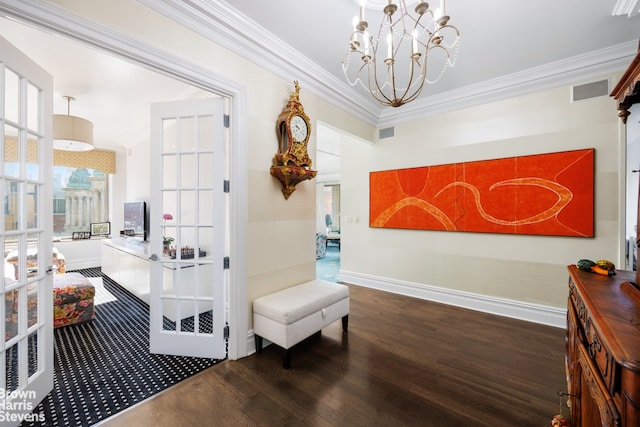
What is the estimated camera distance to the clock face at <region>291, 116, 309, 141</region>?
104 inches

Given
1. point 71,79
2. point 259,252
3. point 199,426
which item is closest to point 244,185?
point 259,252

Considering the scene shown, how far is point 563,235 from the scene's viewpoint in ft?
9.44

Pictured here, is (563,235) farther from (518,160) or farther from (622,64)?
(622,64)

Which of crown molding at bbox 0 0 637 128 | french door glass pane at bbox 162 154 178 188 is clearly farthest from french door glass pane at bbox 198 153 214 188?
crown molding at bbox 0 0 637 128

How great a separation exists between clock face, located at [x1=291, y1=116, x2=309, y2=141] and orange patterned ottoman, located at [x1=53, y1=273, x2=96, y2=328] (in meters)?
3.03

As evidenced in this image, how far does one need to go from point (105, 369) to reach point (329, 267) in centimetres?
438

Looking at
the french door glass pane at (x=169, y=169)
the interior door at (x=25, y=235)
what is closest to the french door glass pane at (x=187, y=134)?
the french door glass pane at (x=169, y=169)

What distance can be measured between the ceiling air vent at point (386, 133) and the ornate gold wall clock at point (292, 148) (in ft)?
6.13

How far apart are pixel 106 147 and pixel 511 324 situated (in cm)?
819

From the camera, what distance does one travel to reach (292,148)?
2.60 meters

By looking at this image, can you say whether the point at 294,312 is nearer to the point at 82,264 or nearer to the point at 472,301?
the point at 472,301

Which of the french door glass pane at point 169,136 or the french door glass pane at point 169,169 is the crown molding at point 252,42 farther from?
the french door glass pane at point 169,169

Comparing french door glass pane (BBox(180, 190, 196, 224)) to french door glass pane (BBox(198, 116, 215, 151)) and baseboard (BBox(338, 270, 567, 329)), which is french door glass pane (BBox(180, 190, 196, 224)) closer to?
french door glass pane (BBox(198, 116, 215, 151))

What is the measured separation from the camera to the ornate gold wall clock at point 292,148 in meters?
2.54
